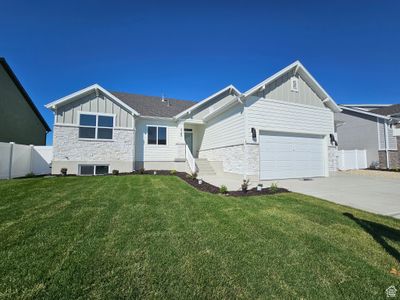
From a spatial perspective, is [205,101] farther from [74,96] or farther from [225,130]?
[74,96]

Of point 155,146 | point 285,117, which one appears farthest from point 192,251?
point 155,146

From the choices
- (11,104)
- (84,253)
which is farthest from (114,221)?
(11,104)

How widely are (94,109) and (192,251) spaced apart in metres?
13.1

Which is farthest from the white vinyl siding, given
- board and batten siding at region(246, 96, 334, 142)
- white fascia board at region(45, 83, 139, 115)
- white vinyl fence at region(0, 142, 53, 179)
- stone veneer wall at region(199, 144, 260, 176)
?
white vinyl fence at region(0, 142, 53, 179)

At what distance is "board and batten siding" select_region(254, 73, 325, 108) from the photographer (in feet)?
36.7

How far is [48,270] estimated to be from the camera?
2.38 m

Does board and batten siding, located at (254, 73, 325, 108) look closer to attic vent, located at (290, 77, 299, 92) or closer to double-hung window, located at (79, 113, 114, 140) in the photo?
attic vent, located at (290, 77, 299, 92)

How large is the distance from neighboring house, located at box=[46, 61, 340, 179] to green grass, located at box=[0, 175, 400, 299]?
241 inches

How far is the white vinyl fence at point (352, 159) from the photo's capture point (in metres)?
17.7

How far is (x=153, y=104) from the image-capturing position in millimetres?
17828

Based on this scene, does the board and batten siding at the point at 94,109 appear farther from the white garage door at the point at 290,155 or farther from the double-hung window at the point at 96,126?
the white garage door at the point at 290,155

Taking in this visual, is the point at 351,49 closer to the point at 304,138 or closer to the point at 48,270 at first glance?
the point at 304,138

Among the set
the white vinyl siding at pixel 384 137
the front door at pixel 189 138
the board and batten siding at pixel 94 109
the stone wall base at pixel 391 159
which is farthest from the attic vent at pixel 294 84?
the stone wall base at pixel 391 159

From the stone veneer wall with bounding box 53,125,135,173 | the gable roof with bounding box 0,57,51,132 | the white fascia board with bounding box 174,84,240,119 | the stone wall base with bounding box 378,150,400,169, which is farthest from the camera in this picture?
the stone wall base with bounding box 378,150,400,169
